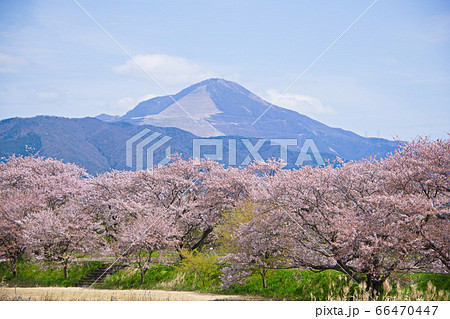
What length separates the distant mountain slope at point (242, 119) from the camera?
104 m

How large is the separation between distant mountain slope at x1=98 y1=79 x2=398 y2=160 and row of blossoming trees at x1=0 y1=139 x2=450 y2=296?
6563cm

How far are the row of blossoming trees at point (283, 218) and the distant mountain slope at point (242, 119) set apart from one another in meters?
65.6

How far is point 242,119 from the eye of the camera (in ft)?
396

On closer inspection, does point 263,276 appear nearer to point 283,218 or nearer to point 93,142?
point 283,218

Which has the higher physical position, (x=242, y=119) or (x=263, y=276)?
(x=242, y=119)

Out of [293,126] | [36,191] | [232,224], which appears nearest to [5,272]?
[36,191]

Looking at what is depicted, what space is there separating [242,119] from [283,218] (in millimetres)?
108320

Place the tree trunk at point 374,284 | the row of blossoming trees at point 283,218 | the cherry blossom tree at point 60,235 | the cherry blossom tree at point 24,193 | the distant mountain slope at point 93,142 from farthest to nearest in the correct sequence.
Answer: the distant mountain slope at point 93,142 < the cherry blossom tree at point 24,193 < the cherry blossom tree at point 60,235 < the tree trunk at point 374,284 < the row of blossoming trees at point 283,218

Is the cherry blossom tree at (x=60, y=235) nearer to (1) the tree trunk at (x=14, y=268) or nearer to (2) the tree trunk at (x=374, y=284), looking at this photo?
(1) the tree trunk at (x=14, y=268)

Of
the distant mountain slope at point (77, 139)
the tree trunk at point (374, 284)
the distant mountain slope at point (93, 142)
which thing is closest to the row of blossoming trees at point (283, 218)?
the tree trunk at point (374, 284)

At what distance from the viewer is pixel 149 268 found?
2138cm

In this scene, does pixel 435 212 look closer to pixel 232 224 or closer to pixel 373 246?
pixel 373 246

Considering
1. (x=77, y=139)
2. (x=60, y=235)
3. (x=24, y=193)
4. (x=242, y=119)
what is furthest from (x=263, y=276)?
(x=77, y=139)

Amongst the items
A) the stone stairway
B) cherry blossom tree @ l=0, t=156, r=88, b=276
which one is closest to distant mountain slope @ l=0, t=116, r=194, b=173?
cherry blossom tree @ l=0, t=156, r=88, b=276
